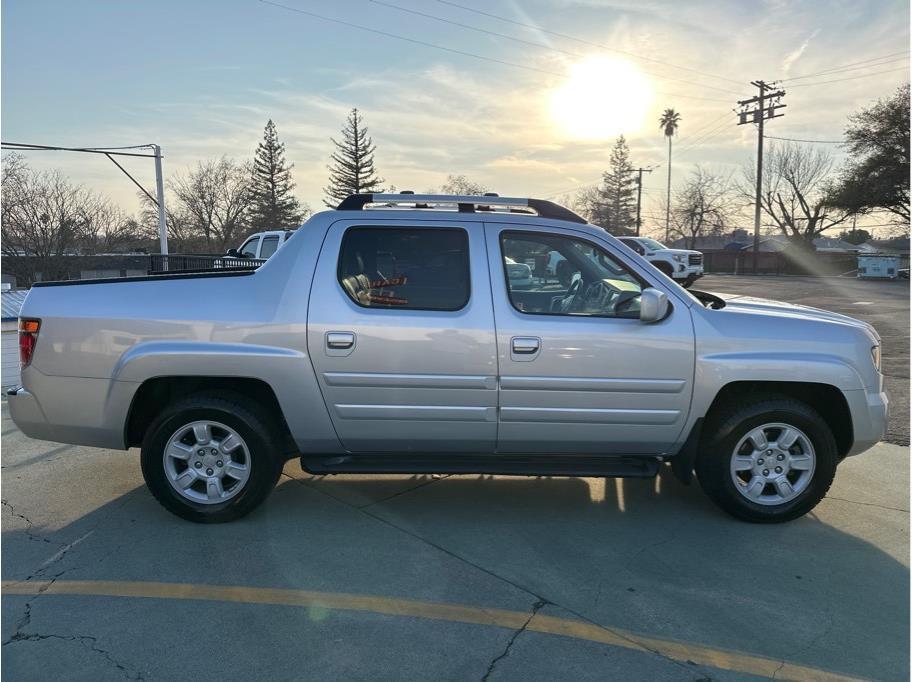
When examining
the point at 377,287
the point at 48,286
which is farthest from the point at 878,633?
the point at 48,286

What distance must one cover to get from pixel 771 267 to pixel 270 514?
150 ft

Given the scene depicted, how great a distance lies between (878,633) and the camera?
2967 millimetres

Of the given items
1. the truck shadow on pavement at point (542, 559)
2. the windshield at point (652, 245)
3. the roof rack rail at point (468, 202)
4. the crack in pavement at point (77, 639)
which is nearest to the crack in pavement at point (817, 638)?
the truck shadow on pavement at point (542, 559)

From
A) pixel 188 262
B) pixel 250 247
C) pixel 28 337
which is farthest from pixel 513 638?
pixel 250 247

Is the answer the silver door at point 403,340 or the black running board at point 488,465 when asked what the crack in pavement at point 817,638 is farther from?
the silver door at point 403,340

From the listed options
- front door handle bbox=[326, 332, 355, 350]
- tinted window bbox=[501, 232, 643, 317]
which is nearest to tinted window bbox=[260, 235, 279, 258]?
front door handle bbox=[326, 332, 355, 350]

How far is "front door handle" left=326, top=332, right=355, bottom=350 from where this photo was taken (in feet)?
12.5

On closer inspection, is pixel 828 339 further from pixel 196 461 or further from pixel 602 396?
pixel 196 461

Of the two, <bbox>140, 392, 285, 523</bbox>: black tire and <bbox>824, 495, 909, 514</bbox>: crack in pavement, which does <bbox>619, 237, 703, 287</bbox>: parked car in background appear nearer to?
<bbox>824, 495, 909, 514</bbox>: crack in pavement

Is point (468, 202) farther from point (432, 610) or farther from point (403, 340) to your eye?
point (432, 610)

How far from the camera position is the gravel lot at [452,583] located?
2732mm

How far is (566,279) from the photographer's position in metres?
4.07

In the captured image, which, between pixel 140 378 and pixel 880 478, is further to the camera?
pixel 880 478

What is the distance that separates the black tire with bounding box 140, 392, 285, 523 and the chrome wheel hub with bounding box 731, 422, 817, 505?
297 cm
